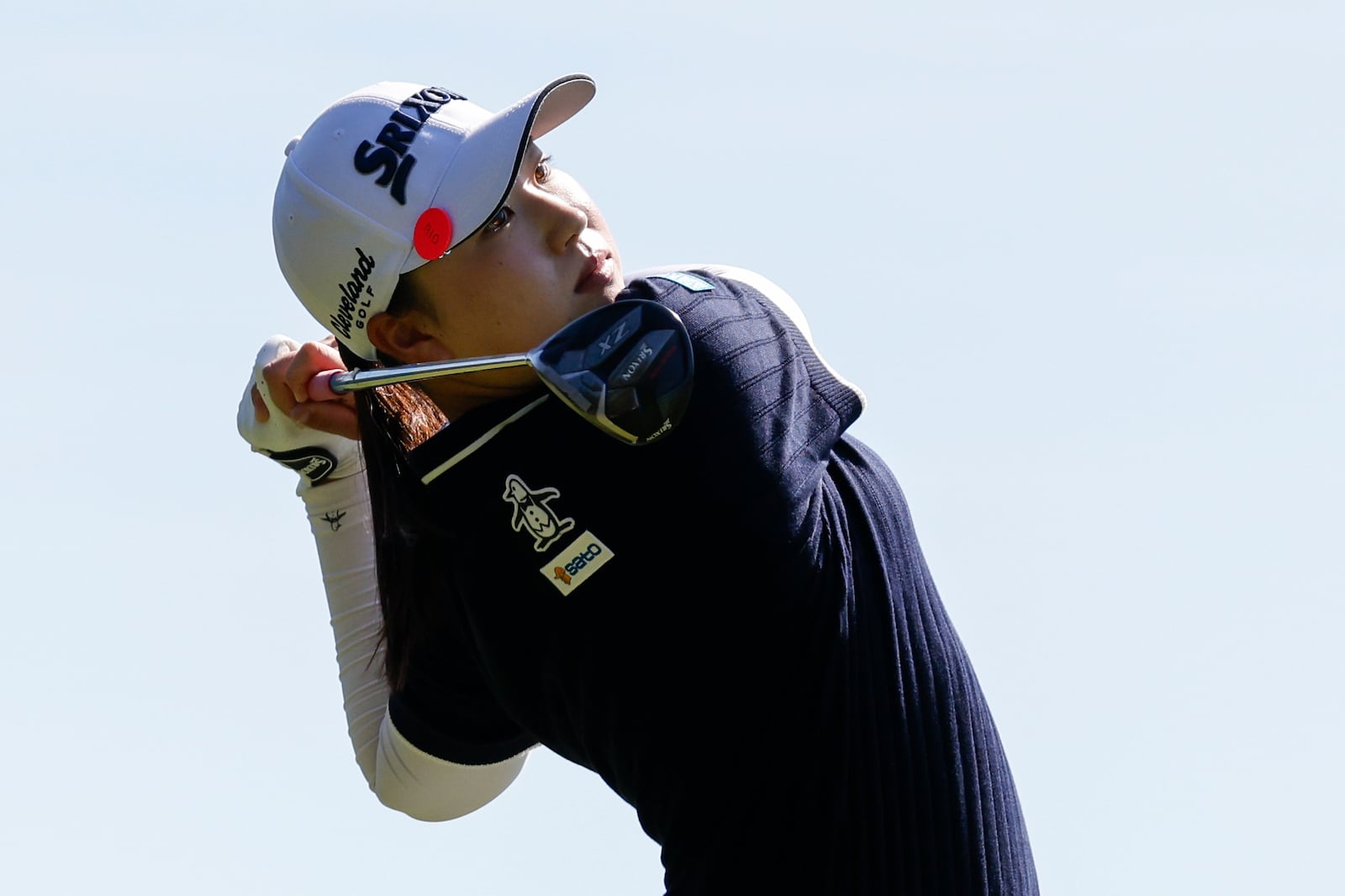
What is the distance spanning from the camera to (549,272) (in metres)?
3.18

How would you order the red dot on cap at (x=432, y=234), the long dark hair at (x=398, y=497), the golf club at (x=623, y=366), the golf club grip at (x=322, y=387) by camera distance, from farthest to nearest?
the golf club grip at (x=322, y=387) → the long dark hair at (x=398, y=497) → the red dot on cap at (x=432, y=234) → the golf club at (x=623, y=366)

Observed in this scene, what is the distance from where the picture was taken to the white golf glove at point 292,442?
3637 millimetres

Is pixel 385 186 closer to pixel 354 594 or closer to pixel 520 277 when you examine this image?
pixel 520 277

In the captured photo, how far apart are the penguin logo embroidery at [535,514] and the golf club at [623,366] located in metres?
0.17

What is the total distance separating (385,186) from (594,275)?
391 mm

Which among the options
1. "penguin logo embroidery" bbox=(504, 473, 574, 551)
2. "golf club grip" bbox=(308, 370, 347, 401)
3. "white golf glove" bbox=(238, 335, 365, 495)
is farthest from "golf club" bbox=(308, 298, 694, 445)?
"white golf glove" bbox=(238, 335, 365, 495)

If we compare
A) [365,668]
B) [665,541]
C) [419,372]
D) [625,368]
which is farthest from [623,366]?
[365,668]

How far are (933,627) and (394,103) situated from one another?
129 cm

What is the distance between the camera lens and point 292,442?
A: 3711 mm

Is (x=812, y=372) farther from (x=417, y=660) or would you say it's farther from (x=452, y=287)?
(x=417, y=660)

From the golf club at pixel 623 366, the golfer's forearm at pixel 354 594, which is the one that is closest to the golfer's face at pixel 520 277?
the golf club at pixel 623 366

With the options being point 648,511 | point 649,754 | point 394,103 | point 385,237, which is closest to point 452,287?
point 385,237

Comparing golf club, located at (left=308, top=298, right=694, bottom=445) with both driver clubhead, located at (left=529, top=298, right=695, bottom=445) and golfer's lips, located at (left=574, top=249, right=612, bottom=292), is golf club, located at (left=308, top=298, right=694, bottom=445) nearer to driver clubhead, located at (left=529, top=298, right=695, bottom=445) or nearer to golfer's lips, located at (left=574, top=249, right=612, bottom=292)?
driver clubhead, located at (left=529, top=298, right=695, bottom=445)

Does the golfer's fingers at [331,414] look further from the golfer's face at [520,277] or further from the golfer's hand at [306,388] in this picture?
the golfer's face at [520,277]
